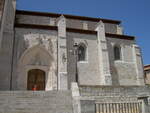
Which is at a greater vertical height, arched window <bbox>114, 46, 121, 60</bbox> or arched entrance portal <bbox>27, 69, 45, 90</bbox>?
arched window <bbox>114, 46, 121, 60</bbox>

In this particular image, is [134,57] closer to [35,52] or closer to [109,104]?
[35,52]

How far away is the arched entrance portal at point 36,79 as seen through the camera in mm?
14531

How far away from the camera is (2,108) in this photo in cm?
782

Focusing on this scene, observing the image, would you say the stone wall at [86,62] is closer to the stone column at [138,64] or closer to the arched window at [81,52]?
the arched window at [81,52]

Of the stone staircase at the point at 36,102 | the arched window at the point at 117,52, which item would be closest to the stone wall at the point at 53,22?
the arched window at the point at 117,52

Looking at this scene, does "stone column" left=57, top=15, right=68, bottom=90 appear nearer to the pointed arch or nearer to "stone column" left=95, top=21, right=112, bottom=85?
the pointed arch

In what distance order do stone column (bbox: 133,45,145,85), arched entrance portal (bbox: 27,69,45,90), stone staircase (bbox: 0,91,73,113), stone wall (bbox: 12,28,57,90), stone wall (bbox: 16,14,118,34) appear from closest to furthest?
stone staircase (bbox: 0,91,73,113), stone wall (bbox: 12,28,57,90), arched entrance portal (bbox: 27,69,45,90), stone column (bbox: 133,45,145,85), stone wall (bbox: 16,14,118,34)

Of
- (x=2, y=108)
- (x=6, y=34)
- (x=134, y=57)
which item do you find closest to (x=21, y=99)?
(x=2, y=108)

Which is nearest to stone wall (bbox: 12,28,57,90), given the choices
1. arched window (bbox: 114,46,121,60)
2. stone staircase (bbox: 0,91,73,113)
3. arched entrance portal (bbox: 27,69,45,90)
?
arched entrance portal (bbox: 27,69,45,90)

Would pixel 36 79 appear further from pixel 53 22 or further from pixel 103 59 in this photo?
pixel 53 22

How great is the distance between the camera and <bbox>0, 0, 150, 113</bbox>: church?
1100 cm

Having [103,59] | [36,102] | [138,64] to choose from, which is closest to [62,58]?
[103,59]

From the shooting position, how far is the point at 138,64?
57.6 ft

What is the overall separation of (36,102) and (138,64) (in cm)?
1274
